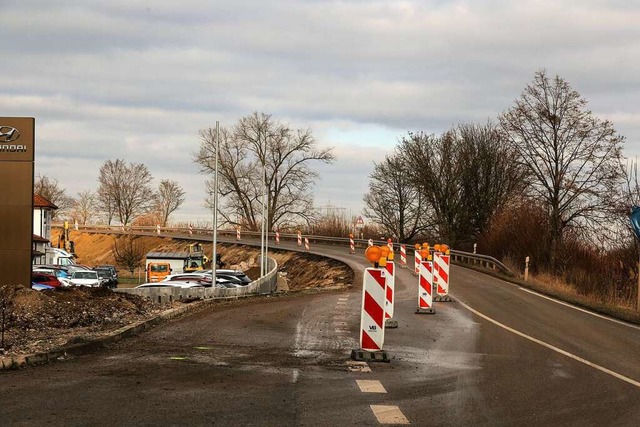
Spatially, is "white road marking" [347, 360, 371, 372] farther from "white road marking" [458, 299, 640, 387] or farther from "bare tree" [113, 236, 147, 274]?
"bare tree" [113, 236, 147, 274]

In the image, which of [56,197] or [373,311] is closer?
[373,311]

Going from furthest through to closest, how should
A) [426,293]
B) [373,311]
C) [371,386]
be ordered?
[426,293]
[373,311]
[371,386]

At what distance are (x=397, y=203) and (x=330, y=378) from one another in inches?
2414

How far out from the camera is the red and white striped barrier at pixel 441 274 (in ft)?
75.0

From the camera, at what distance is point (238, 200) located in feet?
301

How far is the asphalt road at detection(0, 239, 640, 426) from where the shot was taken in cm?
736

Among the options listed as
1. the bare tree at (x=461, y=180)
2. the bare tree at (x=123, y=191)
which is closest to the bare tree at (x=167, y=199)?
the bare tree at (x=123, y=191)

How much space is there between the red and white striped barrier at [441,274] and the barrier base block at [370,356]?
1191cm

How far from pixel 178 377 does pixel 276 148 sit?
8302cm

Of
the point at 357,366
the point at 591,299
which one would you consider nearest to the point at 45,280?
the point at 591,299

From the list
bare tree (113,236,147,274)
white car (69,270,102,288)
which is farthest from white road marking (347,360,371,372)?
bare tree (113,236,147,274)

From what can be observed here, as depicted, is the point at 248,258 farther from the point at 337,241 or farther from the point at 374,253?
the point at 374,253

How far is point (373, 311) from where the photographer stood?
37.4ft

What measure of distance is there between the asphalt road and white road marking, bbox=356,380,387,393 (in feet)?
0.19
